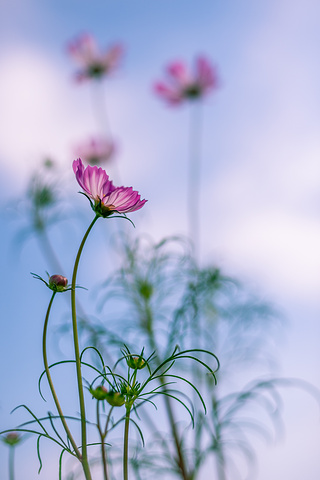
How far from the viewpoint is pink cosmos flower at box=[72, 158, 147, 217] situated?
1.32ft

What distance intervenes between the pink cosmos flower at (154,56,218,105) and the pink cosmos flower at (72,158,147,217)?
1169 mm

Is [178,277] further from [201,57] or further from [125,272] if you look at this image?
[201,57]

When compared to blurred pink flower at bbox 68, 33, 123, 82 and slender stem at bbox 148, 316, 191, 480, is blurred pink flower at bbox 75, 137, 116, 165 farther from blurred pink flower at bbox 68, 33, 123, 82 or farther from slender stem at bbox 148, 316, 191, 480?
slender stem at bbox 148, 316, 191, 480

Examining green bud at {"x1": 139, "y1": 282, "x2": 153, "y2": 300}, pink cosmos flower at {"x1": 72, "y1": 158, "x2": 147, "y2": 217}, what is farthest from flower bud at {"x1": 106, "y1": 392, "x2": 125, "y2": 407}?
green bud at {"x1": 139, "y1": 282, "x2": 153, "y2": 300}

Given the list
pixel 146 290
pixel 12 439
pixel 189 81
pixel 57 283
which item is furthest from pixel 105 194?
pixel 189 81

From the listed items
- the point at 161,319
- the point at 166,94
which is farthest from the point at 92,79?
the point at 161,319

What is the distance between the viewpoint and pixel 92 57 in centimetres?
160

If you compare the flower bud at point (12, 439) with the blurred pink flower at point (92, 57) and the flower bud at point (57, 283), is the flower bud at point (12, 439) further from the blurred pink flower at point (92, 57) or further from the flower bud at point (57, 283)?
the blurred pink flower at point (92, 57)

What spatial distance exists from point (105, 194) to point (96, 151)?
3.80ft

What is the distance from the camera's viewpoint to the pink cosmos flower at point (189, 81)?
4.99ft

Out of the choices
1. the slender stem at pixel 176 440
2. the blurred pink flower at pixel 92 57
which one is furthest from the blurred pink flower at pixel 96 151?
the slender stem at pixel 176 440

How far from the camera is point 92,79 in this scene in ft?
5.22

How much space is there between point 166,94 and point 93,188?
3.84ft

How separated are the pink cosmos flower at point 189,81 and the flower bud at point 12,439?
1200 millimetres
